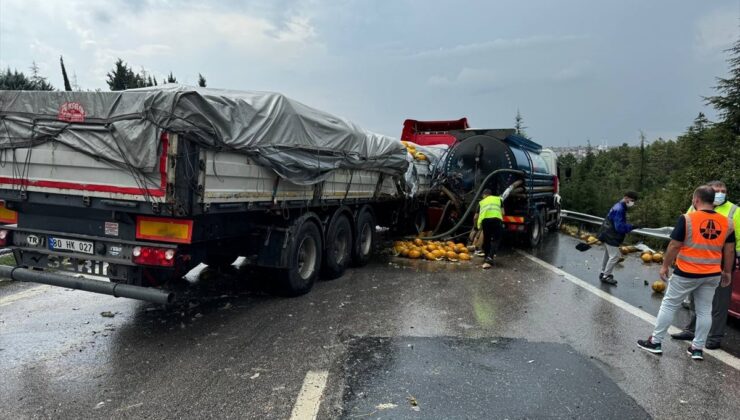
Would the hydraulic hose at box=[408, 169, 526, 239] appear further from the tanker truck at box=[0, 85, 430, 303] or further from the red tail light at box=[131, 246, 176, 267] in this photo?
the red tail light at box=[131, 246, 176, 267]

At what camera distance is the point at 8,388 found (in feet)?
12.1

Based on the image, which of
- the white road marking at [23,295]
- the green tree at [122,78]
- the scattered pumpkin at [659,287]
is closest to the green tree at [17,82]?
the green tree at [122,78]

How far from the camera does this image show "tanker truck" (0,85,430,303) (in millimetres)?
4328

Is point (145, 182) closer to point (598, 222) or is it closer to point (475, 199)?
point (475, 199)

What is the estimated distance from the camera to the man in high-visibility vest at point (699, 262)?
449 cm

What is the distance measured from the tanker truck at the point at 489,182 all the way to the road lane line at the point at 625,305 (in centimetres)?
128

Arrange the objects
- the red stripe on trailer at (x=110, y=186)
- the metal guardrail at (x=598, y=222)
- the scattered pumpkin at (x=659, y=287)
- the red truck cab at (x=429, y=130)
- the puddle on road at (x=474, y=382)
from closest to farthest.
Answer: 1. the puddle on road at (x=474, y=382)
2. the red stripe on trailer at (x=110, y=186)
3. the scattered pumpkin at (x=659, y=287)
4. the metal guardrail at (x=598, y=222)
5. the red truck cab at (x=429, y=130)

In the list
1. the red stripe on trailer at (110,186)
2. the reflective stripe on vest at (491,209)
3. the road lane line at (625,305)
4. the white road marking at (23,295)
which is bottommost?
the white road marking at (23,295)

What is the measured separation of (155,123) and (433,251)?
660 centimetres

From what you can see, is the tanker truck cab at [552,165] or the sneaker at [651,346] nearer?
the sneaker at [651,346]

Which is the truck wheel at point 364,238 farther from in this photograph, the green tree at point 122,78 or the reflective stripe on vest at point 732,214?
the green tree at point 122,78

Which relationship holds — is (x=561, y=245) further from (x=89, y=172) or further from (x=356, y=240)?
(x=89, y=172)

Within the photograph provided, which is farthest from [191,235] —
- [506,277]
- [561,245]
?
[561,245]

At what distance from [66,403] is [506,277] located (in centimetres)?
656
